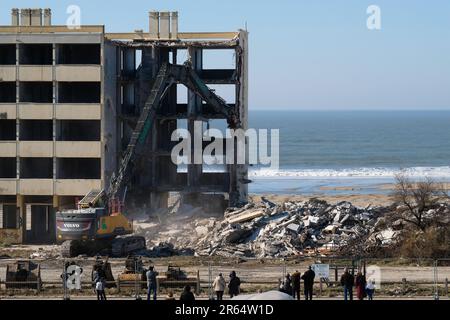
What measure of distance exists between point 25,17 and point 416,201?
96.8ft

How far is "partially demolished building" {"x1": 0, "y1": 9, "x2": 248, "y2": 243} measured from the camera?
64125mm

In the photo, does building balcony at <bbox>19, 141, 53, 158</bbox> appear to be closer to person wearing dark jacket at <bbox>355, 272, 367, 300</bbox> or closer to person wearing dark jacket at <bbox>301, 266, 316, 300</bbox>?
person wearing dark jacket at <bbox>301, 266, 316, 300</bbox>

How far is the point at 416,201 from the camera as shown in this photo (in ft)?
174

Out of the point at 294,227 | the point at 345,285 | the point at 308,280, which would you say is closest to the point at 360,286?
the point at 345,285

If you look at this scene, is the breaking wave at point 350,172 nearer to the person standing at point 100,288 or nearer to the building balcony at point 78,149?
the building balcony at point 78,149

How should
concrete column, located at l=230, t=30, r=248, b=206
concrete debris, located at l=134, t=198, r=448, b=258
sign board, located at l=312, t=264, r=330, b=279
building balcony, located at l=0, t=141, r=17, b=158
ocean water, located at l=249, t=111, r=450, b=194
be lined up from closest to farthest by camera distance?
sign board, located at l=312, t=264, r=330, b=279 < concrete debris, located at l=134, t=198, r=448, b=258 < building balcony, located at l=0, t=141, r=17, b=158 < concrete column, located at l=230, t=30, r=248, b=206 < ocean water, located at l=249, t=111, r=450, b=194

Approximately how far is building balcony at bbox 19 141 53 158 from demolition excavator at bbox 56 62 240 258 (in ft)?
13.6

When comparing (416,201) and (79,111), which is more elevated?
(79,111)

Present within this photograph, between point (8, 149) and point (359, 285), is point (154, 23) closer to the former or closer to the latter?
point (8, 149)

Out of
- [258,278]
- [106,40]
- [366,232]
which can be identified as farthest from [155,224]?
[258,278]

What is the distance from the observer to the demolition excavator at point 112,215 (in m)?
51.8

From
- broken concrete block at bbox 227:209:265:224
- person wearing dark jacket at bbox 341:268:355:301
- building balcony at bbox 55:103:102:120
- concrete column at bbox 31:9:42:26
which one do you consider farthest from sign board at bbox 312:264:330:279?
concrete column at bbox 31:9:42:26

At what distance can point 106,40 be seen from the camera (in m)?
64.2

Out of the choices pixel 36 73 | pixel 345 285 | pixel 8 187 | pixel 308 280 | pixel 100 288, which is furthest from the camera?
pixel 8 187
